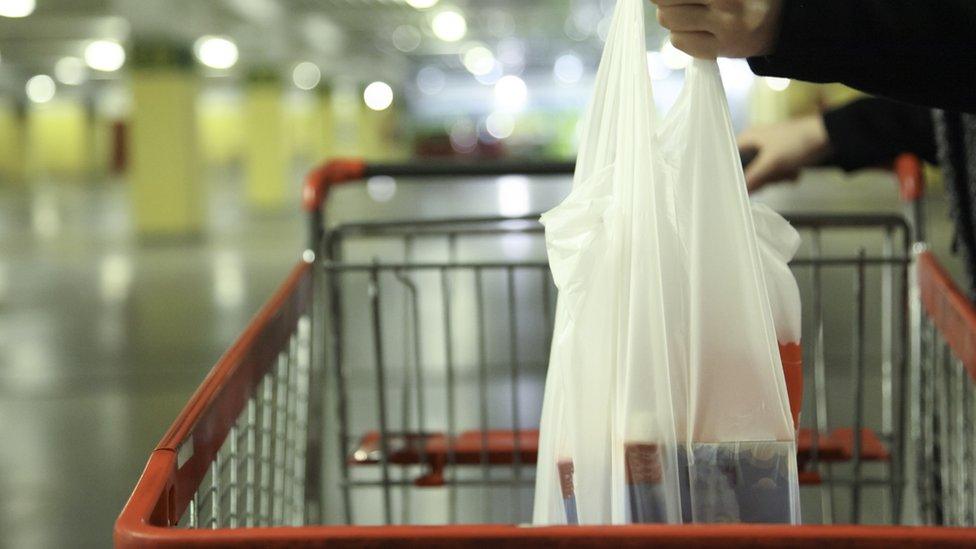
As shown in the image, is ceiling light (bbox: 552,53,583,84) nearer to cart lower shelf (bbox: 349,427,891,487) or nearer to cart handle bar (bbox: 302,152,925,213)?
cart handle bar (bbox: 302,152,925,213)

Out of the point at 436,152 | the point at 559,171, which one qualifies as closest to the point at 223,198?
the point at 436,152

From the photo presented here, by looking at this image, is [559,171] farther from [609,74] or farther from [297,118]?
[297,118]

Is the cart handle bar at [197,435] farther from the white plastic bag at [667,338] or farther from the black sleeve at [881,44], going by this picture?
the black sleeve at [881,44]

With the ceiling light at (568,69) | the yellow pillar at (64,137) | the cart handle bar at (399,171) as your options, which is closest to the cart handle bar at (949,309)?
the cart handle bar at (399,171)

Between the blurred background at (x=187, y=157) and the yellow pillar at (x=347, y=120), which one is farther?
the yellow pillar at (x=347, y=120)

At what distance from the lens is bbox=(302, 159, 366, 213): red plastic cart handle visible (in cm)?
208

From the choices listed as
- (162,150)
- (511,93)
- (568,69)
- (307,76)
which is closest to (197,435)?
(162,150)

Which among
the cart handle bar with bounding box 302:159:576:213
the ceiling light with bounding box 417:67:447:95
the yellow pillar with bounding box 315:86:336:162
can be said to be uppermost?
the ceiling light with bounding box 417:67:447:95

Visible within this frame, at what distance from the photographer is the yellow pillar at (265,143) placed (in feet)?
69.1

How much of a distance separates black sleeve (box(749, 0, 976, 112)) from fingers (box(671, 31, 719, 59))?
0.17ft

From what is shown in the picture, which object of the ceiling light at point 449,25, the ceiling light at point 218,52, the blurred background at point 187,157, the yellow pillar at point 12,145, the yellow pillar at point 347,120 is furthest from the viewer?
the yellow pillar at point 12,145

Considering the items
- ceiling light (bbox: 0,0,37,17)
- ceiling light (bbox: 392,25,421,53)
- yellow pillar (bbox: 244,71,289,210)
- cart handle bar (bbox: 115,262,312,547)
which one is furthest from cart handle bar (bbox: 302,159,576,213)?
ceiling light (bbox: 392,25,421,53)

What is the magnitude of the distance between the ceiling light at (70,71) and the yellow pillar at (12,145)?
2.06 metres

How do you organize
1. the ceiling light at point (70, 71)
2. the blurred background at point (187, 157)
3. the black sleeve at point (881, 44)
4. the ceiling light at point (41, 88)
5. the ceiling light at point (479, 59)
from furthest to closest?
the ceiling light at point (41, 88), the ceiling light at point (70, 71), the ceiling light at point (479, 59), the blurred background at point (187, 157), the black sleeve at point (881, 44)
